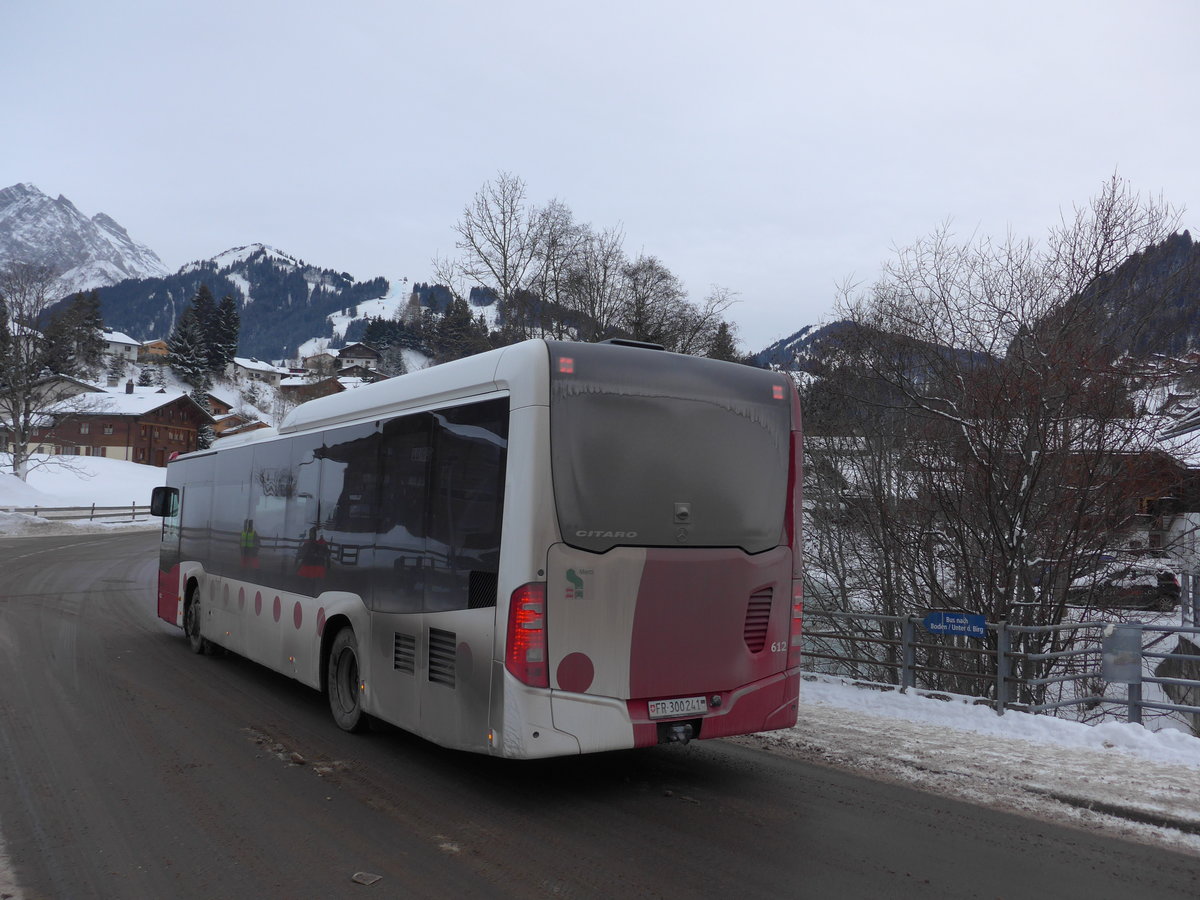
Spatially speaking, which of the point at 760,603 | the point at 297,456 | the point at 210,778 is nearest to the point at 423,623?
the point at 210,778

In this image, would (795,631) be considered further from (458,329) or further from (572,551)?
(458,329)

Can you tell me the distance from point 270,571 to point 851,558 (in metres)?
12.8

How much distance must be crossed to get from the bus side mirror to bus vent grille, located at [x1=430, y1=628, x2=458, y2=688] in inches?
327

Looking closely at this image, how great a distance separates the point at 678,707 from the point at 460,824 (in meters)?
1.63

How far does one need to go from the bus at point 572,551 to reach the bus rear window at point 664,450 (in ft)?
0.05

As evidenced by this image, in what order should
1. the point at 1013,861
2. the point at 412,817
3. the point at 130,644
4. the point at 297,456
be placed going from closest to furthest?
the point at 1013,861 < the point at 412,817 < the point at 297,456 < the point at 130,644

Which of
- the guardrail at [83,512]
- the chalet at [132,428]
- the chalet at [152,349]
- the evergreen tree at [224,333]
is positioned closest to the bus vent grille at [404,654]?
the guardrail at [83,512]

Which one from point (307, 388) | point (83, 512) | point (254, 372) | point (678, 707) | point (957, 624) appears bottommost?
point (678, 707)

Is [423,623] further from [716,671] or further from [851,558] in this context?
[851,558]

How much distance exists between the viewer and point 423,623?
6492mm

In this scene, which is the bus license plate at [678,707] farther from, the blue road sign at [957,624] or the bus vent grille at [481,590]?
the blue road sign at [957,624]

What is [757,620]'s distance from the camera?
6531 millimetres

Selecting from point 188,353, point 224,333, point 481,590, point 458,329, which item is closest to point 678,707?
point 481,590

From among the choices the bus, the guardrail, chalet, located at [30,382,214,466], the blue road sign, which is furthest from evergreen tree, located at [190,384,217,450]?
the bus
